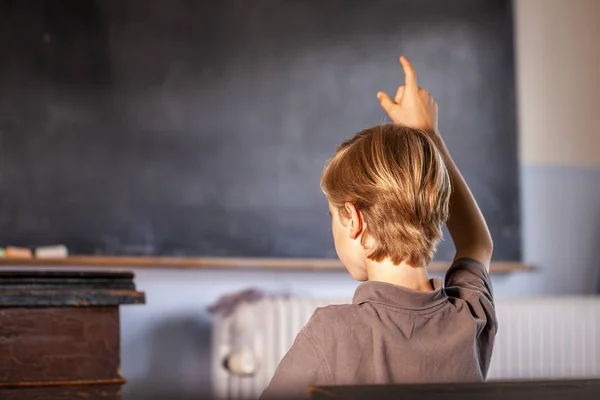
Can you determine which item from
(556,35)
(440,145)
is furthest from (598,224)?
(440,145)

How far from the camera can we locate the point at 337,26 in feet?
11.8

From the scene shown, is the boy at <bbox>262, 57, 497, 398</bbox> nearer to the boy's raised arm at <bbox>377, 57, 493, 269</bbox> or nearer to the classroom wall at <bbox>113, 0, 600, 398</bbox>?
the boy's raised arm at <bbox>377, 57, 493, 269</bbox>

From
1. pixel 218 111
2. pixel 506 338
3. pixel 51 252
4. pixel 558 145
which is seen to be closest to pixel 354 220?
pixel 51 252

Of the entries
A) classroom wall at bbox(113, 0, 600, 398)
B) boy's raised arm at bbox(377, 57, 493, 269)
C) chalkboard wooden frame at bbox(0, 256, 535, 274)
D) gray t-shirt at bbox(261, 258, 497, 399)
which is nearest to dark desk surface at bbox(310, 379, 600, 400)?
gray t-shirt at bbox(261, 258, 497, 399)

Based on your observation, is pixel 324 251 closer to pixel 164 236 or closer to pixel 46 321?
pixel 164 236

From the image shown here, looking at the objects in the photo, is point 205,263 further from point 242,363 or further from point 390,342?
point 390,342

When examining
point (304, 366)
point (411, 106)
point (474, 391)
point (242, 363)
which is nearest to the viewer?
point (474, 391)

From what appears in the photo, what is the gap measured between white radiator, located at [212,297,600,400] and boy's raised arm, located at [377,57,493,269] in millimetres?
2069

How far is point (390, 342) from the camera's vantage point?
90 centimetres

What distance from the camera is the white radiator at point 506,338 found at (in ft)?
10.4

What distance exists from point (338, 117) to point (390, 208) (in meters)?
2.58

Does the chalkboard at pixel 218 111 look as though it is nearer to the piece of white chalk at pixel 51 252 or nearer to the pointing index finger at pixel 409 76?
the piece of white chalk at pixel 51 252

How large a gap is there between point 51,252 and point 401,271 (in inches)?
85.5

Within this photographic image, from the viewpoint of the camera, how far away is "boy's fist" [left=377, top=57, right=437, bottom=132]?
1.11 meters
